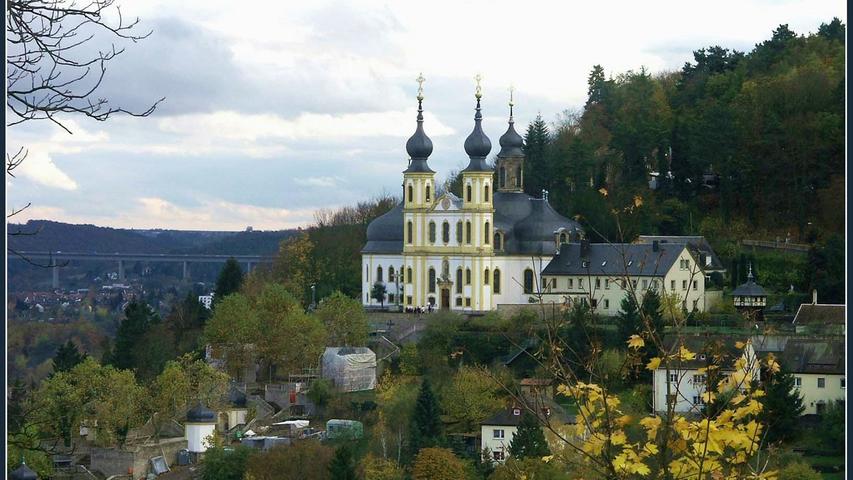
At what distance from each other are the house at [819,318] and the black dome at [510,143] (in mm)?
12119

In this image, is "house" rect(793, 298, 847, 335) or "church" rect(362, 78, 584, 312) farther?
"church" rect(362, 78, 584, 312)

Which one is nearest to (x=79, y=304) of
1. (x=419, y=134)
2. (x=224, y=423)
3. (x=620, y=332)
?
(x=419, y=134)

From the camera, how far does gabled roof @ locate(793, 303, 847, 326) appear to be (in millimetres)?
43219

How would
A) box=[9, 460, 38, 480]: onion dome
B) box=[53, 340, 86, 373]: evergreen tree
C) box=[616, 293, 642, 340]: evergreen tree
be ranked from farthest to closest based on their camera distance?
box=[53, 340, 86, 373]: evergreen tree
box=[616, 293, 642, 340]: evergreen tree
box=[9, 460, 38, 480]: onion dome

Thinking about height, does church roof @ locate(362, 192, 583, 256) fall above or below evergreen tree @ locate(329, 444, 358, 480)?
above

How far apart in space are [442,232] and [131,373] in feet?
33.6

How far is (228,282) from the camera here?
184 ft

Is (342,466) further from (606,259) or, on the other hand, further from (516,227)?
(516,227)

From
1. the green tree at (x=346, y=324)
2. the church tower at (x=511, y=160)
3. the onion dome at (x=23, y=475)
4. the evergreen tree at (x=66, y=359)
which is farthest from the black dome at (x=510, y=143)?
the onion dome at (x=23, y=475)

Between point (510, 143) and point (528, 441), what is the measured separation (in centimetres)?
2003

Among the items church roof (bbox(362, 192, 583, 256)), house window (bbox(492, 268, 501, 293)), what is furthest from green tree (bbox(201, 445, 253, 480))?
church roof (bbox(362, 192, 583, 256))

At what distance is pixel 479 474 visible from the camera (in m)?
35.9

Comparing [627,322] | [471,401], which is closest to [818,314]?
[627,322]

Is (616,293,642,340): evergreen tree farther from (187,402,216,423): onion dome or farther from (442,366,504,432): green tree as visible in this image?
(187,402,216,423): onion dome
